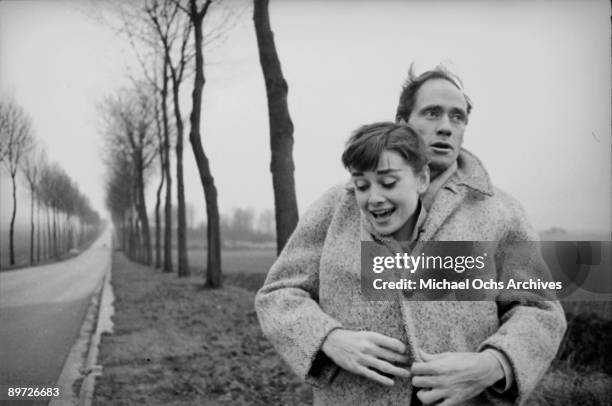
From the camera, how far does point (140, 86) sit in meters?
18.3

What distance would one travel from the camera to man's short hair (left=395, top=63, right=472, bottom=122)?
1.80 meters

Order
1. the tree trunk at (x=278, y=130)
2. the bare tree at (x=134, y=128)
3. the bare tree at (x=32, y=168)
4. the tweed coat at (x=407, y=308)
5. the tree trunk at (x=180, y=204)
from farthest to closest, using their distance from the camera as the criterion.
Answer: the bare tree at (x=134, y=128), the tree trunk at (x=180, y=204), the tree trunk at (x=278, y=130), the bare tree at (x=32, y=168), the tweed coat at (x=407, y=308)

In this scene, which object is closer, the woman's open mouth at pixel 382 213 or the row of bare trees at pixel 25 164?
the woman's open mouth at pixel 382 213

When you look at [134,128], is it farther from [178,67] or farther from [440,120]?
[440,120]

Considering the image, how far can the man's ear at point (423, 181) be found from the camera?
1.61 metres

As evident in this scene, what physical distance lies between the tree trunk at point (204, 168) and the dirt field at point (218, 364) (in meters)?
3.23

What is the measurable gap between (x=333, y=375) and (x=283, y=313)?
0.84 ft

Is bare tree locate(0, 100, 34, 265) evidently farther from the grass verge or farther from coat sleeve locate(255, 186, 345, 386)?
coat sleeve locate(255, 186, 345, 386)

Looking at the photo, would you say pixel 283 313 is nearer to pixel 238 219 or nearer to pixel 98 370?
pixel 98 370

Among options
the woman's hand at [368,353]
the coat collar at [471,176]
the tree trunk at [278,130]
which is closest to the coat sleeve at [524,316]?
the coat collar at [471,176]

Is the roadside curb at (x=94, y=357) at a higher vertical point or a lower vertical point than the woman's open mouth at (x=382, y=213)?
lower

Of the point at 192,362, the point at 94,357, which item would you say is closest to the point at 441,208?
the point at 192,362

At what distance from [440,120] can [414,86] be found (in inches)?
6.8

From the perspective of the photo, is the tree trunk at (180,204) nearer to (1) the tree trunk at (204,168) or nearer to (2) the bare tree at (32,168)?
(1) the tree trunk at (204,168)
